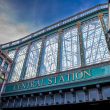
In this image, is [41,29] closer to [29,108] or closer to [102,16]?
[102,16]

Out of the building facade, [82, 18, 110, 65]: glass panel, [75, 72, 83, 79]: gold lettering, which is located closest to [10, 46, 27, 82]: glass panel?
the building facade

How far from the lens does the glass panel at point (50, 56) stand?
20.4 meters

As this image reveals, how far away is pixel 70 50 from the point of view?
20250 mm

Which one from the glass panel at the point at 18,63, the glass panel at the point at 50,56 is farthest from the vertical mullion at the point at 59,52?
the glass panel at the point at 18,63

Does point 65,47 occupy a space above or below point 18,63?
below

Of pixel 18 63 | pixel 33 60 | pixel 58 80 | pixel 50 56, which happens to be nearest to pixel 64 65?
pixel 50 56

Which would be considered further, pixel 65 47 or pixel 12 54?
pixel 12 54

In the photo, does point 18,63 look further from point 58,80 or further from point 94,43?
point 94,43

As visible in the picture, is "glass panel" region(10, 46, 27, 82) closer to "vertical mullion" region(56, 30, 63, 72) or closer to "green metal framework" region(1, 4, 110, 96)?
"green metal framework" region(1, 4, 110, 96)

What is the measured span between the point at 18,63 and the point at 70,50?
9808mm

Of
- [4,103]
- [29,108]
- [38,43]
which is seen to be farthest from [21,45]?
[29,108]

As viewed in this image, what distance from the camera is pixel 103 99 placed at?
1301 cm

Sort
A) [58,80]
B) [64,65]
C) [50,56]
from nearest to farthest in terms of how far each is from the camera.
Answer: [58,80] → [64,65] → [50,56]

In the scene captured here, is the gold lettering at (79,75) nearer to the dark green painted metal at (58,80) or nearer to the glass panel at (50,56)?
the dark green painted metal at (58,80)
